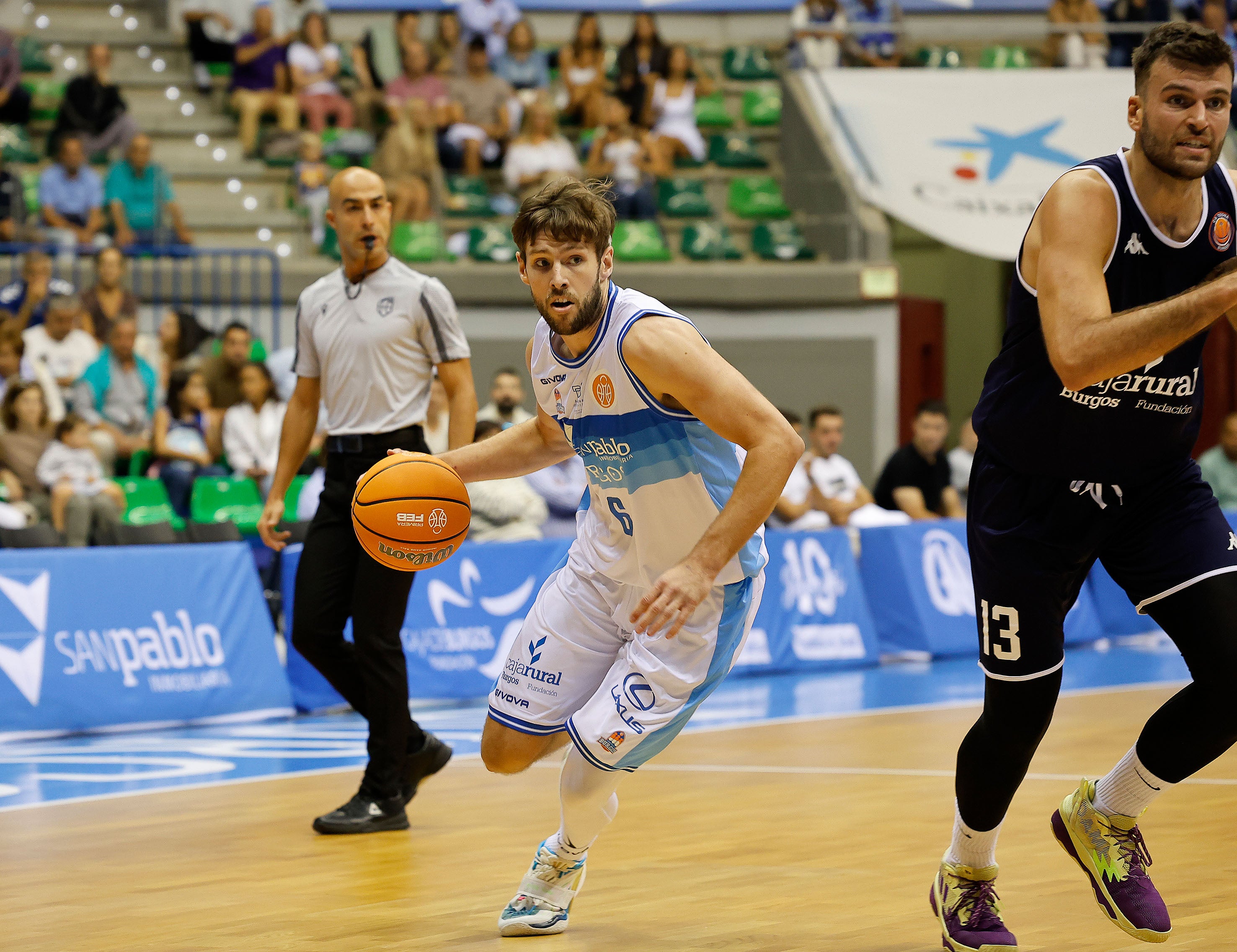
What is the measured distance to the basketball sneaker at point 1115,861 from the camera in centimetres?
416

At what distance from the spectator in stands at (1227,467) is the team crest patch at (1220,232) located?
1117 centimetres

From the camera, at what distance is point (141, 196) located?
1563 cm

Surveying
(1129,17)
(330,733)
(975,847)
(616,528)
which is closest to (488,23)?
(1129,17)

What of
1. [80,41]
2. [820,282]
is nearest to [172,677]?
[820,282]

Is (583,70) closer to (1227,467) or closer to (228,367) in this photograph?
(228,367)

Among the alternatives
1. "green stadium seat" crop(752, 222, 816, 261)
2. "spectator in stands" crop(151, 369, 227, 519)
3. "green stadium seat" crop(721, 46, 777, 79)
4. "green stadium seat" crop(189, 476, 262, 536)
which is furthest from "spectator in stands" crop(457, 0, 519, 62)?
"green stadium seat" crop(189, 476, 262, 536)

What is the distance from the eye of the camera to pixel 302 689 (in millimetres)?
9945

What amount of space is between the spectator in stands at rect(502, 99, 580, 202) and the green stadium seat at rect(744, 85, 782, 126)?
2936 mm

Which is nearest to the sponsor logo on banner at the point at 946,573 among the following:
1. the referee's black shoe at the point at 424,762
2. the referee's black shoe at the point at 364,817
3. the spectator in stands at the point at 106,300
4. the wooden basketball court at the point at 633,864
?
the wooden basketball court at the point at 633,864

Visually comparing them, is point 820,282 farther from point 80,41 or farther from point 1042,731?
point 1042,731

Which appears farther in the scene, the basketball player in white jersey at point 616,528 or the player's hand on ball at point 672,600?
the basketball player in white jersey at point 616,528

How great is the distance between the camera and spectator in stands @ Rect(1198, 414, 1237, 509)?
47.8ft

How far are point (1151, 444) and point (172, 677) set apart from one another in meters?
6.53

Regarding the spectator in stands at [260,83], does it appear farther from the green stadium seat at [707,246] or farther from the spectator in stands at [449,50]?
the green stadium seat at [707,246]
